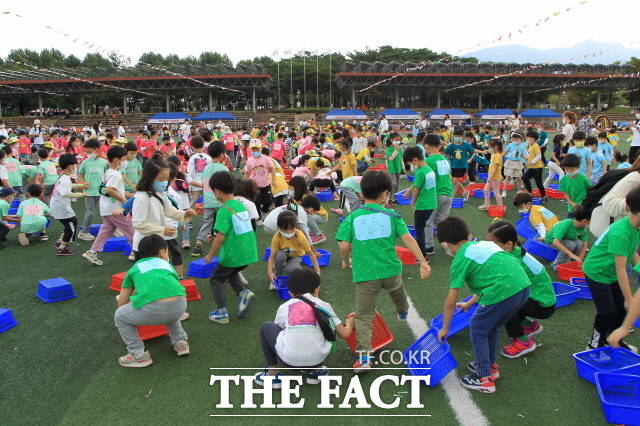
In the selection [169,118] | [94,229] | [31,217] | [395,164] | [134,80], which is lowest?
[94,229]

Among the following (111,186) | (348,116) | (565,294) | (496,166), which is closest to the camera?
(565,294)

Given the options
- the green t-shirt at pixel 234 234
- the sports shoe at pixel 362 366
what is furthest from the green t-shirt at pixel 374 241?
the green t-shirt at pixel 234 234

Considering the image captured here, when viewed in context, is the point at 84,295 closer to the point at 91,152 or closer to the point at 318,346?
the point at 91,152

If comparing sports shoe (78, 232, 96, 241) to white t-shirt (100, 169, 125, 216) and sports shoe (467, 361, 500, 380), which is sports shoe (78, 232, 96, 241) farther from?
sports shoe (467, 361, 500, 380)

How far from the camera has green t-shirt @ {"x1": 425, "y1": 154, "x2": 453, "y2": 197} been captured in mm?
7234

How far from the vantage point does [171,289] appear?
4254 millimetres

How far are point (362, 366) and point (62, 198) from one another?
638 cm

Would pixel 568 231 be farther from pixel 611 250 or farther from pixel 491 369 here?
pixel 491 369

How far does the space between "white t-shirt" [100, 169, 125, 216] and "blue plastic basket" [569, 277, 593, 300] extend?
6361 millimetres

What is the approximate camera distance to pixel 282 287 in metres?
5.98

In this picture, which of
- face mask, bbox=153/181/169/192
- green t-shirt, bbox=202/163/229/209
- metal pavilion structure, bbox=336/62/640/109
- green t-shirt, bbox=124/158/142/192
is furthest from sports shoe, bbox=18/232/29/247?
metal pavilion structure, bbox=336/62/640/109

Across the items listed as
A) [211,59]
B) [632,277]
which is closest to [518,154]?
[632,277]

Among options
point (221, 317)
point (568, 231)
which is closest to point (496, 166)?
point (568, 231)

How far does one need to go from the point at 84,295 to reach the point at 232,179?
111 inches
